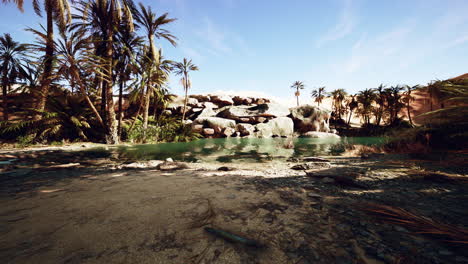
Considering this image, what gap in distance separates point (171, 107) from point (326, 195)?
27278 millimetres

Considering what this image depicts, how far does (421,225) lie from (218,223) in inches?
68.0

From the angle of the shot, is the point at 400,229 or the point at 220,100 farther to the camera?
the point at 220,100

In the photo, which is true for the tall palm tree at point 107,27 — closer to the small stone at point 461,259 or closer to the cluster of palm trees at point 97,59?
the cluster of palm trees at point 97,59

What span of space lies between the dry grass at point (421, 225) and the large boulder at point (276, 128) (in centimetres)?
2373

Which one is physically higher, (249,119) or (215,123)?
(249,119)

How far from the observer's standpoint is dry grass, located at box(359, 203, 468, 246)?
1.17 m

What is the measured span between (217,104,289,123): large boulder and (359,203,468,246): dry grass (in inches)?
1018

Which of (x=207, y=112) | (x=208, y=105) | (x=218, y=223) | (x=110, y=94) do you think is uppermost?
(x=208, y=105)

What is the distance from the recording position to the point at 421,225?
134cm

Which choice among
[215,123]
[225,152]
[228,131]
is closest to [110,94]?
[225,152]

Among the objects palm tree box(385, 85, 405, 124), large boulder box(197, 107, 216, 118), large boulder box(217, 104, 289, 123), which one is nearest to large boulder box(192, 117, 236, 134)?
large boulder box(197, 107, 216, 118)

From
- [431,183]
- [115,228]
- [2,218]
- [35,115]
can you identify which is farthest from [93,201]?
[35,115]

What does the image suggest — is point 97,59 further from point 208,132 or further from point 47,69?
point 208,132

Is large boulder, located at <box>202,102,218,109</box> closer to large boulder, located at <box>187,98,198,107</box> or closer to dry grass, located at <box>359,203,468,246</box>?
large boulder, located at <box>187,98,198,107</box>
